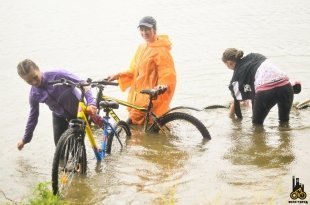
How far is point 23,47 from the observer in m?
15.6

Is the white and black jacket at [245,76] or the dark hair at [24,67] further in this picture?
the white and black jacket at [245,76]

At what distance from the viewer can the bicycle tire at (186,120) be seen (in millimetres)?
6570

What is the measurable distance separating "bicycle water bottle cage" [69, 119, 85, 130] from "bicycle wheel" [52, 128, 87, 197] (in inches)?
2.4

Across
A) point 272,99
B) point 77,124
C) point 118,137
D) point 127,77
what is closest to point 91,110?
point 77,124

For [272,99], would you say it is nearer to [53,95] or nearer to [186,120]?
[186,120]

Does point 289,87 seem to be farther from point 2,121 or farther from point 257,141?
point 2,121

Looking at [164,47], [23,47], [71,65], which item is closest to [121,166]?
[164,47]

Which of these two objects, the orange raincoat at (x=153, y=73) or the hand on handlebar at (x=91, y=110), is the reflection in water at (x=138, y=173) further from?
the hand on handlebar at (x=91, y=110)

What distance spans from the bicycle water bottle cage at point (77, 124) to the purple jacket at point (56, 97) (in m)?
0.34

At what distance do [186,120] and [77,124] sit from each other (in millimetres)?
1979

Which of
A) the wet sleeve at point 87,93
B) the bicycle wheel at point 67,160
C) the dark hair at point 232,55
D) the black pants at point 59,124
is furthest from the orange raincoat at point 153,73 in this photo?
the bicycle wheel at point 67,160

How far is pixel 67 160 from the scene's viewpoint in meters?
5.18

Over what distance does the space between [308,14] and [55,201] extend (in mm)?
19254

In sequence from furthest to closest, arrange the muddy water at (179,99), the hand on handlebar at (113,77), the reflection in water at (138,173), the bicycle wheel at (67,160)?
the hand on handlebar at (113,77) → the muddy water at (179,99) → the reflection in water at (138,173) → the bicycle wheel at (67,160)
